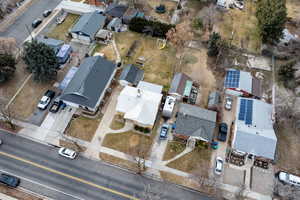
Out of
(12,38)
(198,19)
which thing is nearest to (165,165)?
(198,19)

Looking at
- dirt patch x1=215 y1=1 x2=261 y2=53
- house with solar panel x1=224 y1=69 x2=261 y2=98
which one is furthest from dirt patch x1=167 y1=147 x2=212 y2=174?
dirt patch x1=215 y1=1 x2=261 y2=53

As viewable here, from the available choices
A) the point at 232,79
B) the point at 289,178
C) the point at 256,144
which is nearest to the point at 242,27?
the point at 232,79

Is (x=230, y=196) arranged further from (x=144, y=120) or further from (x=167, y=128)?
(x=144, y=120)

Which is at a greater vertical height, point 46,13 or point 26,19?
point 46,13

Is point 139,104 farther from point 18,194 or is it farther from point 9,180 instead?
→ point 9,180

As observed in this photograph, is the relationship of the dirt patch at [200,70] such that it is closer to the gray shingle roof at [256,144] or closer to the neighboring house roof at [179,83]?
the neighboring house roof at [179,83]

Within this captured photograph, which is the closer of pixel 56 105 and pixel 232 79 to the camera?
pixel 56 105

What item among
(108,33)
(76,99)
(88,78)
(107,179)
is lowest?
(107,179)

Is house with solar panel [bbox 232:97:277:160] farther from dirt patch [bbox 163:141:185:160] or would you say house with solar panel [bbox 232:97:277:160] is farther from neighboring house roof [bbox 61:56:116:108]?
neighboring house roof [bbox 61:56:116:108]
